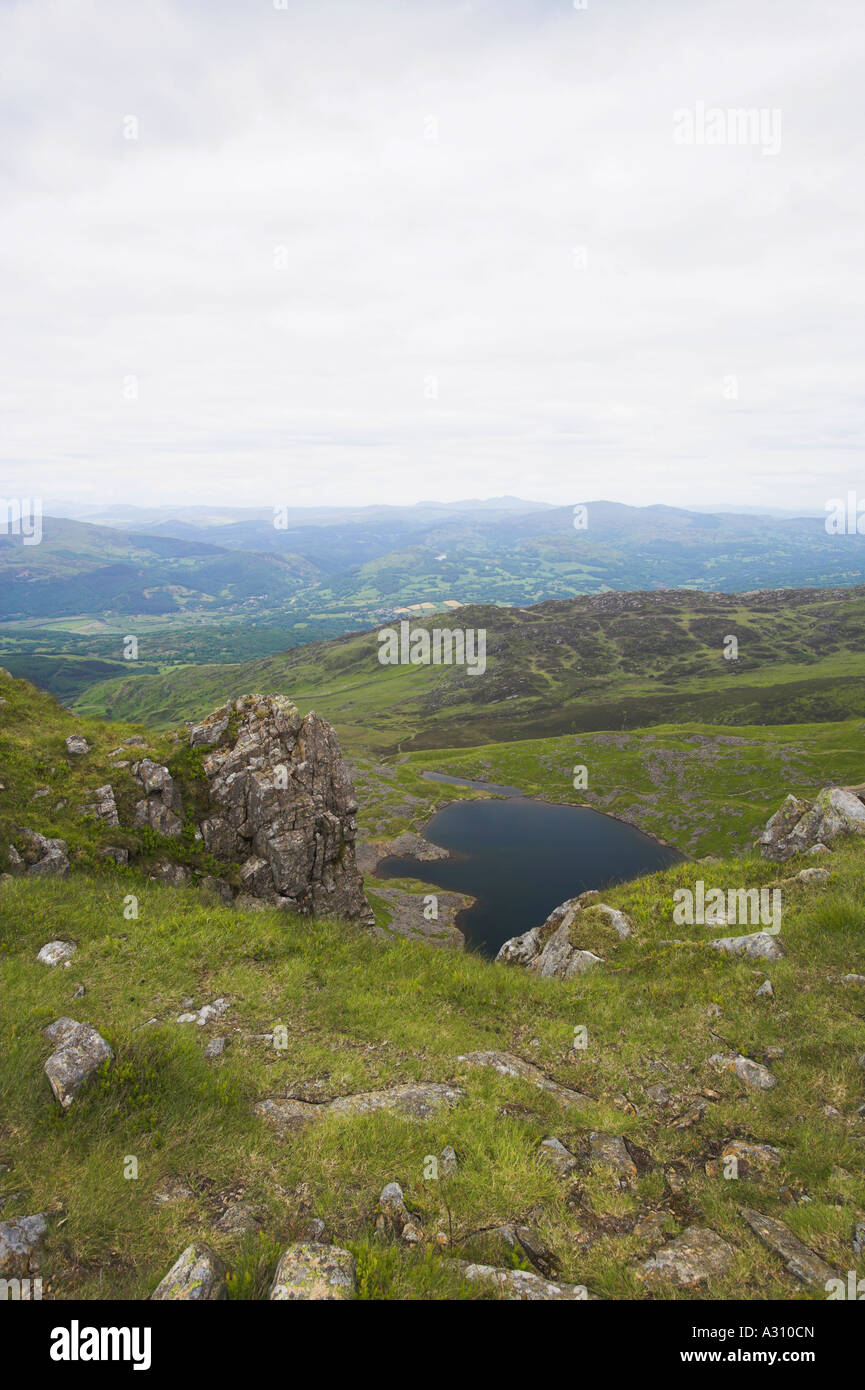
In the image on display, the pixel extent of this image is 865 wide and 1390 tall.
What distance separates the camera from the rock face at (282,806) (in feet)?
103

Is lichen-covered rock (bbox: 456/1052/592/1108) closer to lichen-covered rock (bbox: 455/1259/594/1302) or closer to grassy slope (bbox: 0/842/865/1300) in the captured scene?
grassy slope (bbox: 0/842/865/1300)

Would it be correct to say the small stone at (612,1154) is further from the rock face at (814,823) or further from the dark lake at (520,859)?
the dark lake at (520,859)

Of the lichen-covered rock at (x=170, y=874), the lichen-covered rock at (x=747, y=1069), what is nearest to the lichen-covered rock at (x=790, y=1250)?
the lichen-covered rock at (x=747, y=1069)

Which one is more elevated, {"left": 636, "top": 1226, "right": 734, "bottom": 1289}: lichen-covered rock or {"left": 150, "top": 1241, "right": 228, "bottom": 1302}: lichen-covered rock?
{"left": 150, "top": 1241, "right": 228, "bottom": 1302}: lichen-covered rock

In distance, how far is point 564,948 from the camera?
2420 cm

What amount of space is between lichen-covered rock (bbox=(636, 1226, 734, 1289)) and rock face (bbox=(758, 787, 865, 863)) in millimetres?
20874

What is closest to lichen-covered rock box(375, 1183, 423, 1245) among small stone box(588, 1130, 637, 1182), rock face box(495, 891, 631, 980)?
small stone box(588, 1130, 637, 1182)

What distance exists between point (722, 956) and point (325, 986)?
13.5 meters

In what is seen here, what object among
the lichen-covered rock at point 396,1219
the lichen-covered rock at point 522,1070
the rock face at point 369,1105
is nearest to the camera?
the lichen-covered rock at point 396,1219

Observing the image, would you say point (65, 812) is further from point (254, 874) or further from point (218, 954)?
point (218, 954)

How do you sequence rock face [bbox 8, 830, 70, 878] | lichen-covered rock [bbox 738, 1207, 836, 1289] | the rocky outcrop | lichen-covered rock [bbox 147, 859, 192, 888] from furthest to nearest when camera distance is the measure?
the rocky outcrop → lichen-covered rock [bbox 147, 859, 192, 888] → rock face [bbox 8, 830, 70, 878] → lichen-covered rock [bbox 738, 1207, 836, 1289]

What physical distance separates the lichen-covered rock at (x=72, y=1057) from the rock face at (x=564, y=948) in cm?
1443

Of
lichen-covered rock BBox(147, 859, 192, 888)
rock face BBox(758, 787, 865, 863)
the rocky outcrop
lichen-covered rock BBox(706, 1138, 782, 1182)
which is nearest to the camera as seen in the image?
lichen-covered rock BBox(706, 1138, 782, 1182)

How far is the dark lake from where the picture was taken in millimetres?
90312
